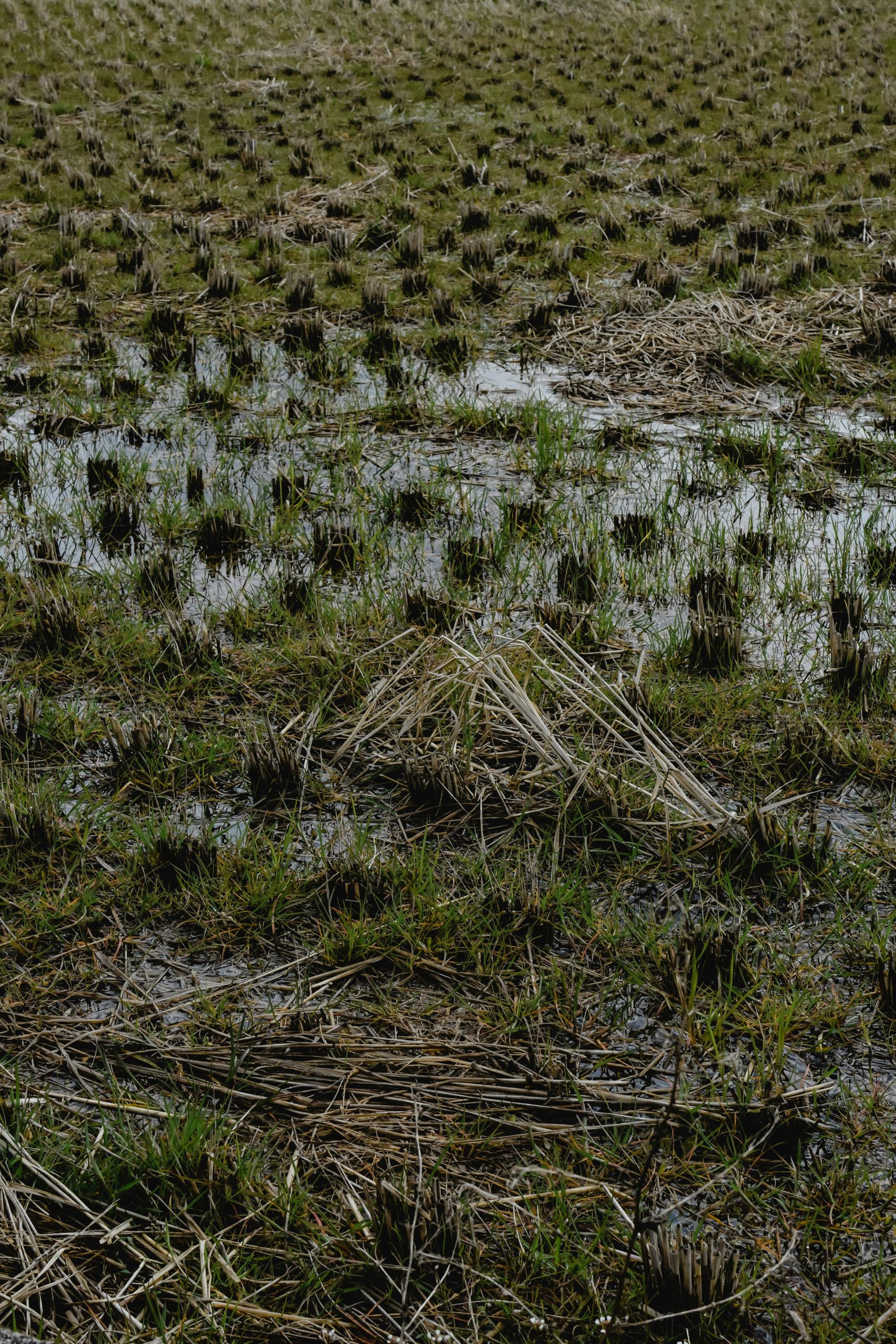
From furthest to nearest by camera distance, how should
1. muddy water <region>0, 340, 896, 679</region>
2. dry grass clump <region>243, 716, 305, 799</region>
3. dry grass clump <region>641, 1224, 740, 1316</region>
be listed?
muddy water <region>0, 340, 896, 679</region> < dry grass clump <region>243, 716, 305, 799</region> < dry grass clump <region>641, 1224, 740, 1316</region>

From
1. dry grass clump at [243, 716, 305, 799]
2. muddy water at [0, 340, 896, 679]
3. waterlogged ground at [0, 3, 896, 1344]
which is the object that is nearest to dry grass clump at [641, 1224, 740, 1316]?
waterlogged ground at [0, 3, 896, 1344]

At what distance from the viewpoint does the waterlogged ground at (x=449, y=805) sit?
76.8 inches

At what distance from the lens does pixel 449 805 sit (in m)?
3.09

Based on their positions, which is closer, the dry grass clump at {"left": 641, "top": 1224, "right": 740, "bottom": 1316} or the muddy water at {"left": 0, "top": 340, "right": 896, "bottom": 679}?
the dry grass clump at {"left": 641, "top": 1224, "right": 740, "bottom": 1316}

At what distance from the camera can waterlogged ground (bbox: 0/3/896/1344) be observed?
1.95m

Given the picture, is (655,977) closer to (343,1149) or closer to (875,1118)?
(875,1118)

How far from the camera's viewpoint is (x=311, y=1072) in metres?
2.28

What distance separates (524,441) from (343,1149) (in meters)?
3.85

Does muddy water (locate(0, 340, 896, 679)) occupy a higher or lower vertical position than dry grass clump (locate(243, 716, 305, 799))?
higher

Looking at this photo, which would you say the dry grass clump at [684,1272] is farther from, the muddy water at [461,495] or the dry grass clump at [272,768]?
the muddy water at [461,495]

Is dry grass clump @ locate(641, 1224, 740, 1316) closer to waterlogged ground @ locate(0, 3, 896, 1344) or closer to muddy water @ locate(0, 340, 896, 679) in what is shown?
waterlogged ground @ locate(0, 3, 896, 1344)

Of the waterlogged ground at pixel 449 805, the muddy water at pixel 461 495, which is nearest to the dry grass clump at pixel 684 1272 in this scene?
the waterlogged ground at pixel 449 805

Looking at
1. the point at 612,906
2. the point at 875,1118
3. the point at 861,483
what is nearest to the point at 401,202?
the point at 861,483

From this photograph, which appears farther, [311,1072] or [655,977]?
[655,977]
